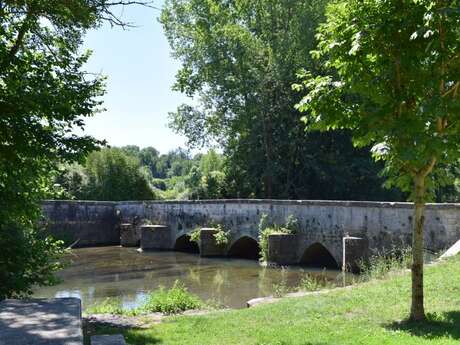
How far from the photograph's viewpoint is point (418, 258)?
8062 mm

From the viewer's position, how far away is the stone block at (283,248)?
22.7 m

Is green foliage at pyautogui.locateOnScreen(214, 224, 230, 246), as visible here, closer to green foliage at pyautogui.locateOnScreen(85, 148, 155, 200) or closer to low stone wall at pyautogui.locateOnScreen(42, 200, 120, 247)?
low stone wall at pyautogui.locateOnScreen(42, 200, 120, 247)

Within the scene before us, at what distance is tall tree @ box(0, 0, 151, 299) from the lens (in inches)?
352

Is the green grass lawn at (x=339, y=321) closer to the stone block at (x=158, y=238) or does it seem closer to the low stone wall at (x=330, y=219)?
the low stone wall at (x=330, y=219)

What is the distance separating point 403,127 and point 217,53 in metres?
28.2

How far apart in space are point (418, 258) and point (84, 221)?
32002mm

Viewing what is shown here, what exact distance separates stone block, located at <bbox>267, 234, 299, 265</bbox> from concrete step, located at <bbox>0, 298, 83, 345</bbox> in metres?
16.8

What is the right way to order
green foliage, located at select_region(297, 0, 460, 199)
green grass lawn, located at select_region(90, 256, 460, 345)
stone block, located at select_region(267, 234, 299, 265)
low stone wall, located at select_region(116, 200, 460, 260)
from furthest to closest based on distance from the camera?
stone block, located at select_region(267, 234, 299, 265) < low stone wall, located at select_region(116, 200, 460, 260) < green grass lawn, located at select_region(90, 256, 460, 345) < green foliage, located at select_region(297, 0, 460, 199)

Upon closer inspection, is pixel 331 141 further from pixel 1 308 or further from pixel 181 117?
pixel 1 308

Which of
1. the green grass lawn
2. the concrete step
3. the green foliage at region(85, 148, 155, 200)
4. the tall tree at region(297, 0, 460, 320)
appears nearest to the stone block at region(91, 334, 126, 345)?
the concrete step

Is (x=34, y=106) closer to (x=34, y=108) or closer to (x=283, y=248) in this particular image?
(x=34, y=108)

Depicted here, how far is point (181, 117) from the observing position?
3734 cm

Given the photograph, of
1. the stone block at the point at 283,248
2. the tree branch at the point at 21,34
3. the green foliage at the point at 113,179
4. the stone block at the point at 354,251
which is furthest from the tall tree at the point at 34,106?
the green foliage at the point at 113,179

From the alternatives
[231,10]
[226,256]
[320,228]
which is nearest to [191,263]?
[226,256]
